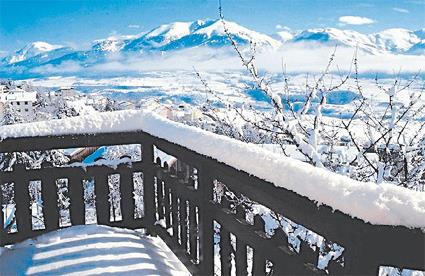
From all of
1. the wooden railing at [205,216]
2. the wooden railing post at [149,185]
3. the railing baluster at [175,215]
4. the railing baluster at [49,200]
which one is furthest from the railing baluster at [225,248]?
the railing baluster at [49,200]

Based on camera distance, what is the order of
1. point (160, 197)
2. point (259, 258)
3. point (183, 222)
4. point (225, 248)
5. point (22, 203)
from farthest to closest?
1. point (160, 197)
2. point (22, 203)
3. point (183, 222)
4. point (225, 248)
5. point (259, 258)

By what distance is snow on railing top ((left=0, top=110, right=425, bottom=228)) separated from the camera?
102 cm

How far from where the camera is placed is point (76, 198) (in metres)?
3.38

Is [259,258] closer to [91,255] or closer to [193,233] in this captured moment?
[193,233]

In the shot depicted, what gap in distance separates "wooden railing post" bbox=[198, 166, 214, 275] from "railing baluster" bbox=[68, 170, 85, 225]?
145 cm

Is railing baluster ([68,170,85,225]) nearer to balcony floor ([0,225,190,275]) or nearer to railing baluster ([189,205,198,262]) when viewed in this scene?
balcony floor ([0,225,190,275])

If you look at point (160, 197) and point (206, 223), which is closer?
point (206, 223)

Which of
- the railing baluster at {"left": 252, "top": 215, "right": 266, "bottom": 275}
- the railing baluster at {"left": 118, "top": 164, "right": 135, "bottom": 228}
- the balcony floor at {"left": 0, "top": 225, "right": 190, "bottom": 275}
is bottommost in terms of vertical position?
the balcony floor at {"left": 0, "top": 225, "right": 190, "bottom": 275}

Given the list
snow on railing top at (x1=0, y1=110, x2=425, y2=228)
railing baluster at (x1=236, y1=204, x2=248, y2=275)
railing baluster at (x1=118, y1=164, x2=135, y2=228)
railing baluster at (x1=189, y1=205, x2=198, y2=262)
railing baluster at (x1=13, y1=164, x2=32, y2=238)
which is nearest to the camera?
snow on railing top at (x1=0, y1=110, x2=425, y2=228)

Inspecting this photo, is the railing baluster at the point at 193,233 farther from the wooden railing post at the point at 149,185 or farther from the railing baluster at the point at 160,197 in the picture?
the wooden railing post at the point at 149,185

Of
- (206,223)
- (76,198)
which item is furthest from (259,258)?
(76,198)

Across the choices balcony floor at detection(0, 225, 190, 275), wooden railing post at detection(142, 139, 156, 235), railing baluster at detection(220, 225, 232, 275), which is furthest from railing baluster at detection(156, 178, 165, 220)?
railing baluster at detection(220, 225, 232, 275)

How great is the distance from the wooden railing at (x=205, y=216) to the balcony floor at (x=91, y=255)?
0.14m

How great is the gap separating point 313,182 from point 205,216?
3.82 ft
